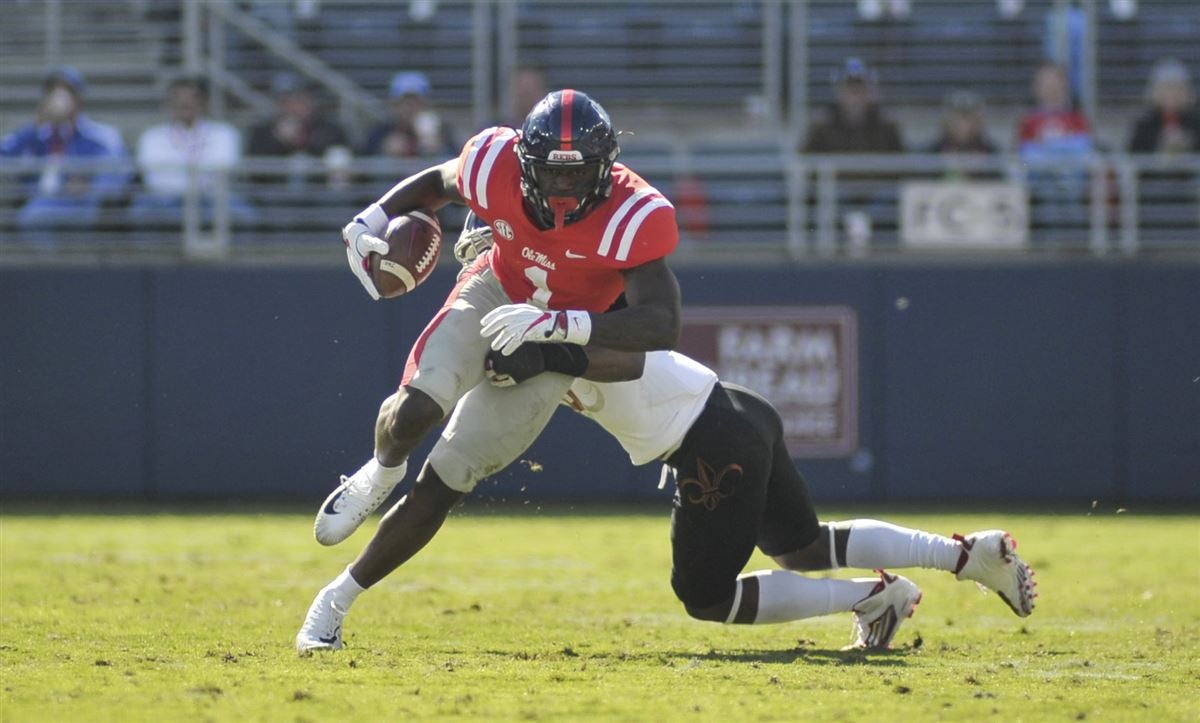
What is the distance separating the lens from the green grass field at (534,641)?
15.6 feet

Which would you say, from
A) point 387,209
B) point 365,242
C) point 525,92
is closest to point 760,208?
point 525,92

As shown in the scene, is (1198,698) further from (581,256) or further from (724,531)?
(581,256)

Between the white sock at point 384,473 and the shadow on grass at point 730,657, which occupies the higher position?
the white sock at point 384,473

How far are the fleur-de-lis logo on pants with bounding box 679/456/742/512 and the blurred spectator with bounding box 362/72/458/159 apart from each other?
24.4 feet

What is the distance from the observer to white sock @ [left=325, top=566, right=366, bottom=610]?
5742 millimetres

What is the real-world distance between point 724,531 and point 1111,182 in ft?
25.7

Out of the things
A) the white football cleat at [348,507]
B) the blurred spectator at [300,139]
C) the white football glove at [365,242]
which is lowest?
the white football cleat at [348,507]

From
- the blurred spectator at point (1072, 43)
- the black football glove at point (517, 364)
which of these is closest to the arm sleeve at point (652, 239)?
the black football glove at point (517, 364)

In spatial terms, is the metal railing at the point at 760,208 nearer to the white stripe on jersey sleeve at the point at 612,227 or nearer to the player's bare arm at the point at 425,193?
the player's bare arm at the point at 425,193

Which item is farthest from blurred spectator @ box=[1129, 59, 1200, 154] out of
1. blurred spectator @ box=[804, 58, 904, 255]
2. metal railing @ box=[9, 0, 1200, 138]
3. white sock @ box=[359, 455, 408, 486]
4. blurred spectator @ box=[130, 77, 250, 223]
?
white sock @ box=[359, 455, 408, 486]

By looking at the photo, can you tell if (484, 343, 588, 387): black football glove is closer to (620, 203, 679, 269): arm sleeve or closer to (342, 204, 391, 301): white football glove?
(620, 203, 679, 269): arm sleeve

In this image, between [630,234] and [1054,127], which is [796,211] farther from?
[630,234]

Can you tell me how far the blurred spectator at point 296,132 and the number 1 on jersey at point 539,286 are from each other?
24.7ft

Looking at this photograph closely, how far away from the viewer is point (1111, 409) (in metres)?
12.3
